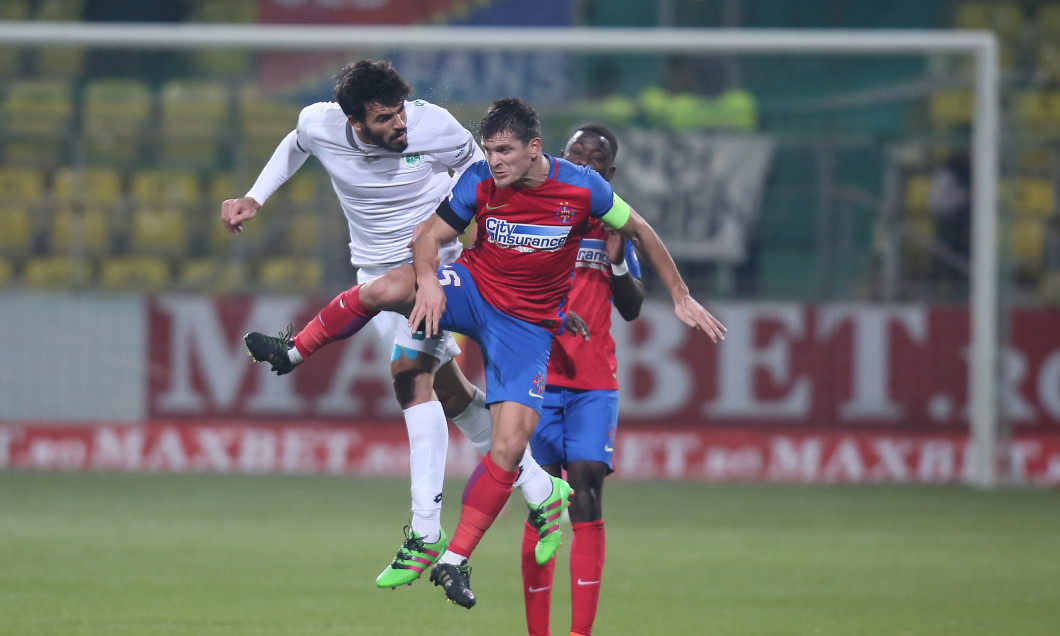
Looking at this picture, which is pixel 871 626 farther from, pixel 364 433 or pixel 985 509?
pixel 364 433

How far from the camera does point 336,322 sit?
538 centimetres

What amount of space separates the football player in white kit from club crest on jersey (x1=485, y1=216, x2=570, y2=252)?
1.91 ft

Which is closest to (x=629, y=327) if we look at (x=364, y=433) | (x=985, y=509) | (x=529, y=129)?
(x=364, y=433)

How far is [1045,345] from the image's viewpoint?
12.0 m

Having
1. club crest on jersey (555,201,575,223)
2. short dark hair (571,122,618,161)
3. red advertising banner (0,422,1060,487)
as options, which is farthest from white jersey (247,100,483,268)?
red advertising banner (0,422,1060,487)

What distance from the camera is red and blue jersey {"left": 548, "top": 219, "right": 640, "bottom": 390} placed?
224 inches

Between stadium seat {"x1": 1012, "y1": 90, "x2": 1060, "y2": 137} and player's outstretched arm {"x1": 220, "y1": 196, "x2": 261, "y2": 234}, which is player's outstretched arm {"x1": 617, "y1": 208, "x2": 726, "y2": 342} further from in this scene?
stadium seat {"x1": 1012, "y1": 90, "x2": 1060, "y2": 137}

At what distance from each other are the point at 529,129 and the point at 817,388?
804 centimetres

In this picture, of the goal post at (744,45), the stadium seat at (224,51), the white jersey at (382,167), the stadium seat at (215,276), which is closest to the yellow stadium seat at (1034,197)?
the goal post at (744,45)

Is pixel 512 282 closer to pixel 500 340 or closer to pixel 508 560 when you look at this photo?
pixel 500 340

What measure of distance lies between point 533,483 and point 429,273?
3.10 ft

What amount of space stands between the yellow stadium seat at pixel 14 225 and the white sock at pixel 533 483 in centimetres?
881

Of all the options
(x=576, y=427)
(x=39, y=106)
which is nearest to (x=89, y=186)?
(x=39, y=106)

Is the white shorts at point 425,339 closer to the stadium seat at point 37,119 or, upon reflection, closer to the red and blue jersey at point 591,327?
the red and blue jersey at point 591,327
